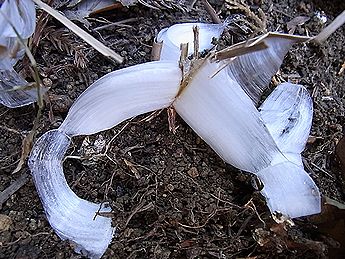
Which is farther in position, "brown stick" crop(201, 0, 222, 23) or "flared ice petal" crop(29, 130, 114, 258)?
"brown stick" crop(201, 0, 222, 23)

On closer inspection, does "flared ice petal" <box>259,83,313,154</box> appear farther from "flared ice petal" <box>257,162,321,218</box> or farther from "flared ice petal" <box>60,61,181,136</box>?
"flared ice petal" <box>60,61,181,136</box>

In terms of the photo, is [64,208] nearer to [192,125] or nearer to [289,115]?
[192,125]

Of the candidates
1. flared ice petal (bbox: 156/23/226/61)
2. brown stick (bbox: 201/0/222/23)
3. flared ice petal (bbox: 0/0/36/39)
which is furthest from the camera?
brown stick (bbox: 201/0/222/23)

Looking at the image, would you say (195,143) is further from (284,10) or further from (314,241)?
(284,10)

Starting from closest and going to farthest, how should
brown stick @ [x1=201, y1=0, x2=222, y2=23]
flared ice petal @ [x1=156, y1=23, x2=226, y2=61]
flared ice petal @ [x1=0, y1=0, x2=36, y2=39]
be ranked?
flared ice petal @ [x1=0, y1=0, x2=36, y2=39] → flared ice petal @ [x1=156, y1=23, x2=226, y2=61] → brown stick @ [x1=201, y1=0, x2=222, y2=23]

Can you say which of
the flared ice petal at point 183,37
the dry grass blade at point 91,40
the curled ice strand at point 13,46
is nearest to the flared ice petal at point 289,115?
the flared ice petal at point 183,37

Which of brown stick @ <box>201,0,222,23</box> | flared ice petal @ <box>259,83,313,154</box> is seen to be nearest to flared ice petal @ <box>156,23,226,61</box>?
brown stick @ <box>201,0,222,23</box>

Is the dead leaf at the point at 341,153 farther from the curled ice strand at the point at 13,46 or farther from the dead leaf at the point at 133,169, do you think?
the curled ice strand at the point at 13,46

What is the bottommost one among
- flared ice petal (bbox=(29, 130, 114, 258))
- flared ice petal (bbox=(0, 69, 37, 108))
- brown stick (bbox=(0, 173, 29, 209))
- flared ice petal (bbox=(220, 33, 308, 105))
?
brown stick (bbox=(0, 173, 29, 209))
